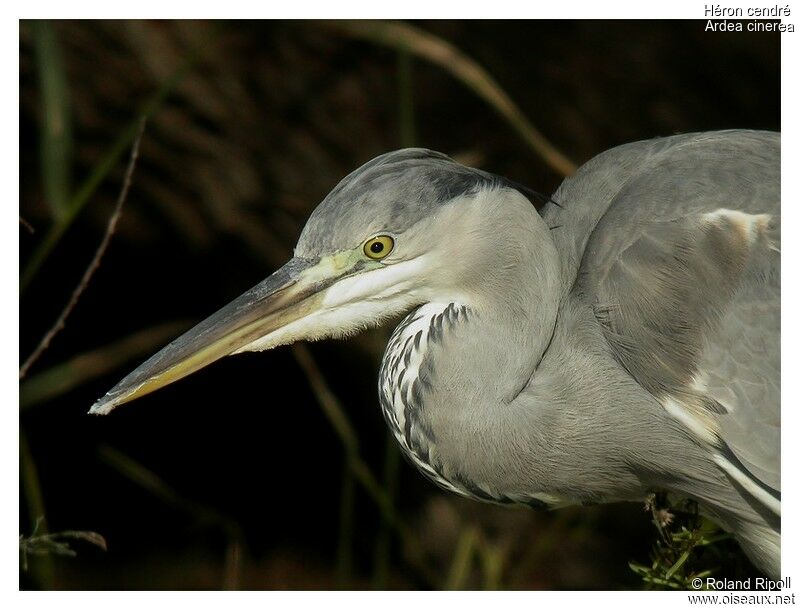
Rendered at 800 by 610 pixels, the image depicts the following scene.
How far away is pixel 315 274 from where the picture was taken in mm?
1480

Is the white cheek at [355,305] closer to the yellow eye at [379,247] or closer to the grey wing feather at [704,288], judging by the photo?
the yellow eye at [379,247]

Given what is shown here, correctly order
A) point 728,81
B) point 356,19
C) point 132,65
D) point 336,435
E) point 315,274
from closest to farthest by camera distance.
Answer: point 315,274 < point 356,19 < point 132,65 < point 728,81 < point 336,435

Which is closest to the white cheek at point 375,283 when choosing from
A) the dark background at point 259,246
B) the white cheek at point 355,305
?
the white cheek at point 355,305

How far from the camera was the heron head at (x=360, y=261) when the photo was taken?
146cm

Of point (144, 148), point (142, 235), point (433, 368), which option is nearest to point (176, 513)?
point (142, 235)

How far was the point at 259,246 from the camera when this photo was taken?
116 inches

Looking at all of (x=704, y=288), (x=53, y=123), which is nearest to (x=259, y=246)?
(x=53, y=123)

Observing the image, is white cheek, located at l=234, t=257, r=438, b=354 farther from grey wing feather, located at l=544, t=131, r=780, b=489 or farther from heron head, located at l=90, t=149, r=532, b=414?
grey wing feather, located at l=544, t=131, r=780, b=489

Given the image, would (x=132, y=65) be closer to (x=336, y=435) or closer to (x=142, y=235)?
(x=142, y=235)

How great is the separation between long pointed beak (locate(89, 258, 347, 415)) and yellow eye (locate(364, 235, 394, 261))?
53 millimetres

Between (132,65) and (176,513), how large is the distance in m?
2.11

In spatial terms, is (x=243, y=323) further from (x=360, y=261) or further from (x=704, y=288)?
(x=704, y=288)

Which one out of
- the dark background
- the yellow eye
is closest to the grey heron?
the yellow eye

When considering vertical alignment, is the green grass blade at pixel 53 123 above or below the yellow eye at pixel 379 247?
above
